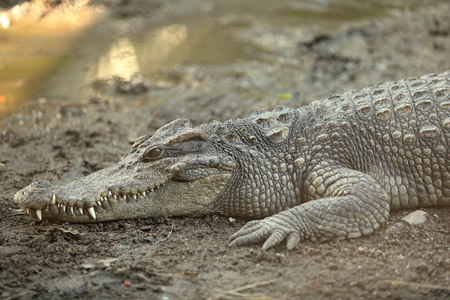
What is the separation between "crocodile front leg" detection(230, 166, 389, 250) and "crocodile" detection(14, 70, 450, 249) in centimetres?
5

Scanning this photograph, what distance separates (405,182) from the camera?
4480 mm

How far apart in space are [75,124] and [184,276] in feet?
13.7

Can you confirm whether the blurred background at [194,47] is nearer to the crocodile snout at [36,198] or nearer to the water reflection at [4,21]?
the water reflection at [4,21]

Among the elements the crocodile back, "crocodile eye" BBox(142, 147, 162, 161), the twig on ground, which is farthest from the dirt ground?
"crocodile eye" BBox(142, 147, 162, 161)

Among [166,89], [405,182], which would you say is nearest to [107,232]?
[405,182]

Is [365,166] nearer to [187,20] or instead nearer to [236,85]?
[236,85]

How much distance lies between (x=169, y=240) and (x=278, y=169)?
116 centimetres

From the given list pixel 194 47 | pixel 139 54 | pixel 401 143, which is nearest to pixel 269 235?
pixel 401 143

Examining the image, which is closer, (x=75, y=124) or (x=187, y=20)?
(x=75, y=124)

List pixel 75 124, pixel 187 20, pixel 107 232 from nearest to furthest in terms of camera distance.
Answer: pixel 107 232 → pixel 75 124 → pixel 187 20

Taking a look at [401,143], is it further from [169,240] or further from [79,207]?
[79,207]

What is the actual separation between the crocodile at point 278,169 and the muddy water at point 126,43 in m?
3.97

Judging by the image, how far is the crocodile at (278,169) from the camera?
14.3 feet

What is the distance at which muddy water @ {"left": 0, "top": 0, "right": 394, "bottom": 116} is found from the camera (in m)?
8.72
